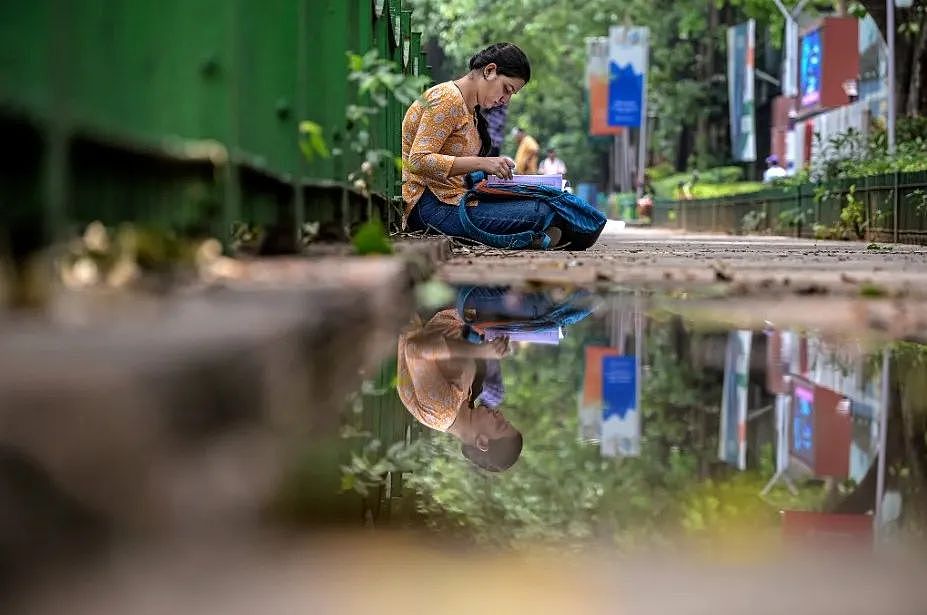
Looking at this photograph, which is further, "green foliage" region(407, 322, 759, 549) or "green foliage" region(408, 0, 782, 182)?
"green foliage" region(408, 0, 782, 182)

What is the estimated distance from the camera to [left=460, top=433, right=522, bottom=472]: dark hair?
9.31ft

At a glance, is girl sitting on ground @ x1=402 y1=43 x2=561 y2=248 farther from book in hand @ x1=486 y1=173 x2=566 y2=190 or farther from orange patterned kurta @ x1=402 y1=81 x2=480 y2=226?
book in hand @ x1=486 y1=173 x2=566 y2=190

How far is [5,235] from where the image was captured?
3.89m

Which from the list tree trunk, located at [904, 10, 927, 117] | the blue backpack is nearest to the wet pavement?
the blue backpack

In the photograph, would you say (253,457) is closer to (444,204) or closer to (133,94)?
(133,94)

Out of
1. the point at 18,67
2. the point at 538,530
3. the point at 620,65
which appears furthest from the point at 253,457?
the point at 620,65

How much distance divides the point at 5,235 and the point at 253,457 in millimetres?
1628

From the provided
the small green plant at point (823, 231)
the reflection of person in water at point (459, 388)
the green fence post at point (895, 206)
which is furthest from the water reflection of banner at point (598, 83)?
the reflection of person in water at point (459, 388)

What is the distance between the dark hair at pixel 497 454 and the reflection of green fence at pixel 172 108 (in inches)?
47.2

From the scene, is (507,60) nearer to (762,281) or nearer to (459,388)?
(762,281)

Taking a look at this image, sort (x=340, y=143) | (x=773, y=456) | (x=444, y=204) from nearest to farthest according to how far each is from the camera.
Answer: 1. (x=773, y=456)
2. (x=340, y=143)
3. (x=444, y=204)

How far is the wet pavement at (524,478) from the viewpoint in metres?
1.81

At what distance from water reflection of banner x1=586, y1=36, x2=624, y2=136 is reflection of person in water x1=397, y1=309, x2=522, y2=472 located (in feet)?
123

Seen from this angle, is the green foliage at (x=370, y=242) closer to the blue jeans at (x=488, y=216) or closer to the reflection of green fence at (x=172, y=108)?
the reflection of green fence at (x=172, y=108)
